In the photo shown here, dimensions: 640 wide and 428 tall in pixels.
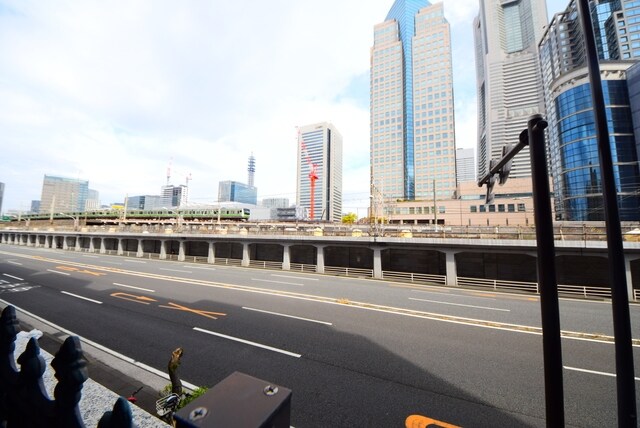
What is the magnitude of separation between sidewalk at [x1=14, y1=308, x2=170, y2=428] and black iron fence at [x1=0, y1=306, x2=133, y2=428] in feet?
9.41

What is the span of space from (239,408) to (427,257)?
29432 millimetres

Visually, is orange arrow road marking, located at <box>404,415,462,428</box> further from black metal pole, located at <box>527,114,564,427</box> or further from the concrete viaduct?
the concrete viaduct

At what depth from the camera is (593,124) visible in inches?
3098

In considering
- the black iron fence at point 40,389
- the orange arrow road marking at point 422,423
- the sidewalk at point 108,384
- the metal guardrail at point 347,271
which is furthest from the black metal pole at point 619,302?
the metal guardrail at point 347,271

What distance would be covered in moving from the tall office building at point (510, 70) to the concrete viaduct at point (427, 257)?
142 meters

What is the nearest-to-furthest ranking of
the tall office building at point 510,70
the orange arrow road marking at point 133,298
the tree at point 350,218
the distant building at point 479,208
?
the orange arrow road marking at point 133,298 → the distant building at point 479,208 → the tree at point 350,218 → the tall office building at point 510,70

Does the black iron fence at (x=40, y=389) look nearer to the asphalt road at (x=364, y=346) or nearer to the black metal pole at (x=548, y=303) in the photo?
the black metal pole at (x=548, y=303)

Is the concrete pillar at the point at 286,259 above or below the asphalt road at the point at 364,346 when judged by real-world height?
above

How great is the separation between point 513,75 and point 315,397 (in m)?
210

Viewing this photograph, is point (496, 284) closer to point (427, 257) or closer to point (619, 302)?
point (427, 257)

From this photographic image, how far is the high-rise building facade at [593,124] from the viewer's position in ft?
229

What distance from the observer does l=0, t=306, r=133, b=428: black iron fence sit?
1.62m

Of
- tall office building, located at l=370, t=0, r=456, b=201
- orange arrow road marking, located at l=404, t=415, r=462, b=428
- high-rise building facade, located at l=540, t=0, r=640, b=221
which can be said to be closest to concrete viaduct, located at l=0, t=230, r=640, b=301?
orange arrow road marking, located at l=404, t=415, r=462, b=428

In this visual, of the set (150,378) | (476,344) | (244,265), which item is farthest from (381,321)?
(244,265)
